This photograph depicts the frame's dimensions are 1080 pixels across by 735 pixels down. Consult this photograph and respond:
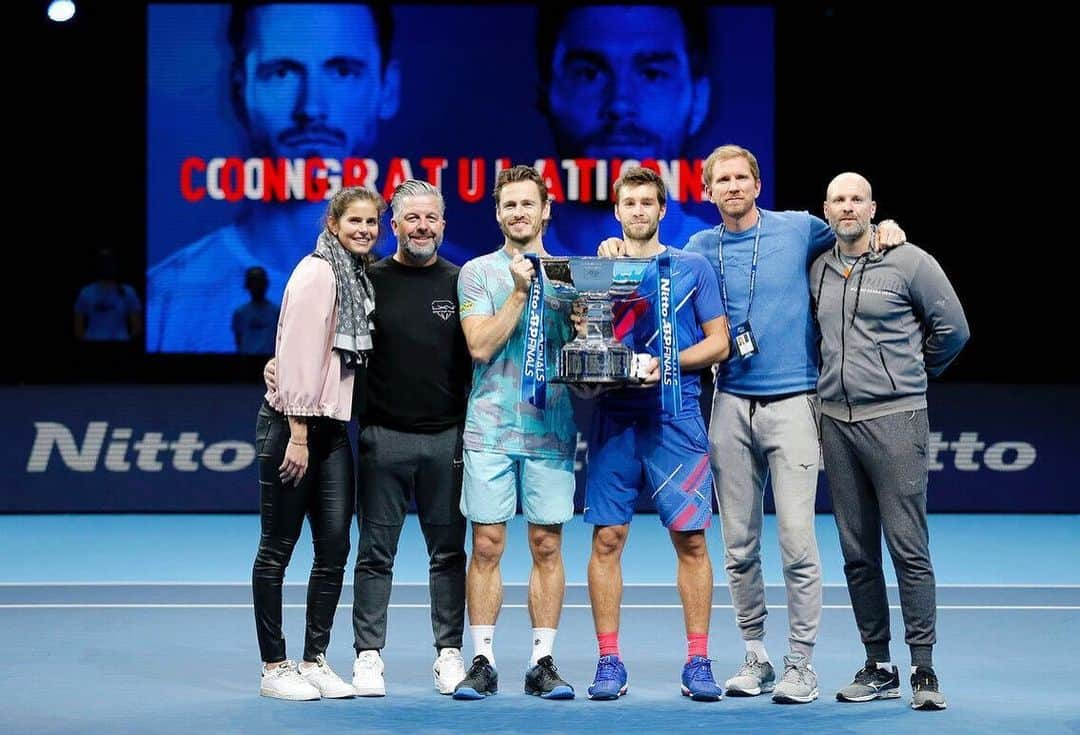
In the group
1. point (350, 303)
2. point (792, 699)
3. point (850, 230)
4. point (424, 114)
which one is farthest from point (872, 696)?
point (424, 114)

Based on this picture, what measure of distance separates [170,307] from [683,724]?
30.1 feet

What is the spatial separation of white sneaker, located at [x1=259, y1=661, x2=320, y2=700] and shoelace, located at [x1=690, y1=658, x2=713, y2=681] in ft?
4.62

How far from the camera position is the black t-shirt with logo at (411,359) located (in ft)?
22.1

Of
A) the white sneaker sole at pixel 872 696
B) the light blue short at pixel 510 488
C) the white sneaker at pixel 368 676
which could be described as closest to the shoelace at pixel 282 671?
the white sneaker at pixel 368 676

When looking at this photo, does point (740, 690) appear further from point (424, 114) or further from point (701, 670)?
point (424, 114)

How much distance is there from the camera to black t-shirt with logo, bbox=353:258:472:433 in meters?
6.75

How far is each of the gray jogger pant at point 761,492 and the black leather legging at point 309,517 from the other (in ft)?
4.76

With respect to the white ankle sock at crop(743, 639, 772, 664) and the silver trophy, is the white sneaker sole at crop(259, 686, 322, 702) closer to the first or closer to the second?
the silver trophy

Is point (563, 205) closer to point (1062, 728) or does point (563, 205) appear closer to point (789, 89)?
point (789, 89)

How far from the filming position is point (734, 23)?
14.2 metres

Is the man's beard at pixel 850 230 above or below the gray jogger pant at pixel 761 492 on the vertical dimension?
above

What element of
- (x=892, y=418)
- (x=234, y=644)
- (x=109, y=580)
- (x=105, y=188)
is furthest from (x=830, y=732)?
(x=105, y=188)

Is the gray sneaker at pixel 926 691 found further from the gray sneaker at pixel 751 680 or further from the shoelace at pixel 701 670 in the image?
the shoelace at pixel 701 670

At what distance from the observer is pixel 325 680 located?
6.68 meters
